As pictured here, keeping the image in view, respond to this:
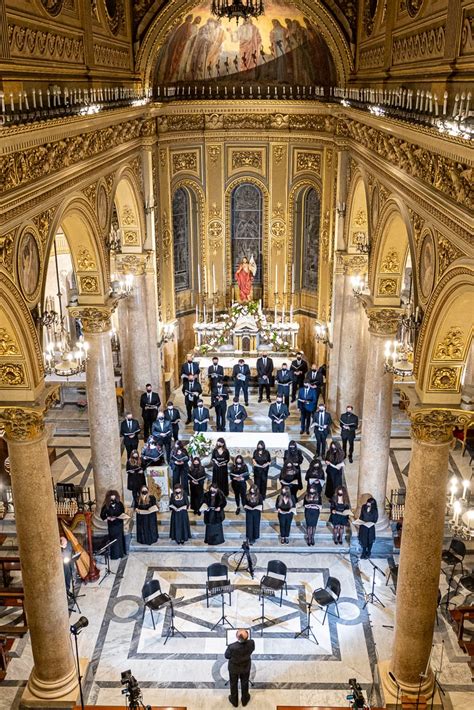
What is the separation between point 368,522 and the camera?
14.5m

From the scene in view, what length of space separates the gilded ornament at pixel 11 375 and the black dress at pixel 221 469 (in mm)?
6735

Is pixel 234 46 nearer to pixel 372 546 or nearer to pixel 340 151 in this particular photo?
pixel 340 151

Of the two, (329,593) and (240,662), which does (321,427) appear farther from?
(240,662)

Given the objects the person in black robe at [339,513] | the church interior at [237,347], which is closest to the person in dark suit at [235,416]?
the church interior at [237,347]

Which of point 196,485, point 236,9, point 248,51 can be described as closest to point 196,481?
point 196,485

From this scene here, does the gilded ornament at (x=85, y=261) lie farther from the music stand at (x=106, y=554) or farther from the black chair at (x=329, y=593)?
the black chair at (x=329, y=593)

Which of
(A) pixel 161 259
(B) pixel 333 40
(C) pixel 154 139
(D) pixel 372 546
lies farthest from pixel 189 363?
(B) pixel 333 40

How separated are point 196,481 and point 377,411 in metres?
4.28

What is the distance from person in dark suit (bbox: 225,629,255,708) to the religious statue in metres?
12.8

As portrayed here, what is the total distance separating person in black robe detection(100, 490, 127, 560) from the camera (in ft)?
47.8

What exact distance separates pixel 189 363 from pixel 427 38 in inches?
442

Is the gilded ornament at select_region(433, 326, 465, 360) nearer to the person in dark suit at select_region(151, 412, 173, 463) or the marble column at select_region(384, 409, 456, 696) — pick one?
the marble column at select_region(384, 409, 456, 696)

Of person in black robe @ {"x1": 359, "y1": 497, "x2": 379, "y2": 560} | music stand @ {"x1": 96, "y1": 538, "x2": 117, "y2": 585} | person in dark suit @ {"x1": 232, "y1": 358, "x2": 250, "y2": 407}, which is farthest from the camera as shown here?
person in dark suit @ {"x1": 232, "y1": 358, "x2": 250, "y2": 407}

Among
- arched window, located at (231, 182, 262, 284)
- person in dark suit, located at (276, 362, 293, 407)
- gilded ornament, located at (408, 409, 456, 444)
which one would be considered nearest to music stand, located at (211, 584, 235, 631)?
gilded ornament, located at (408, 409, 456, 444)
